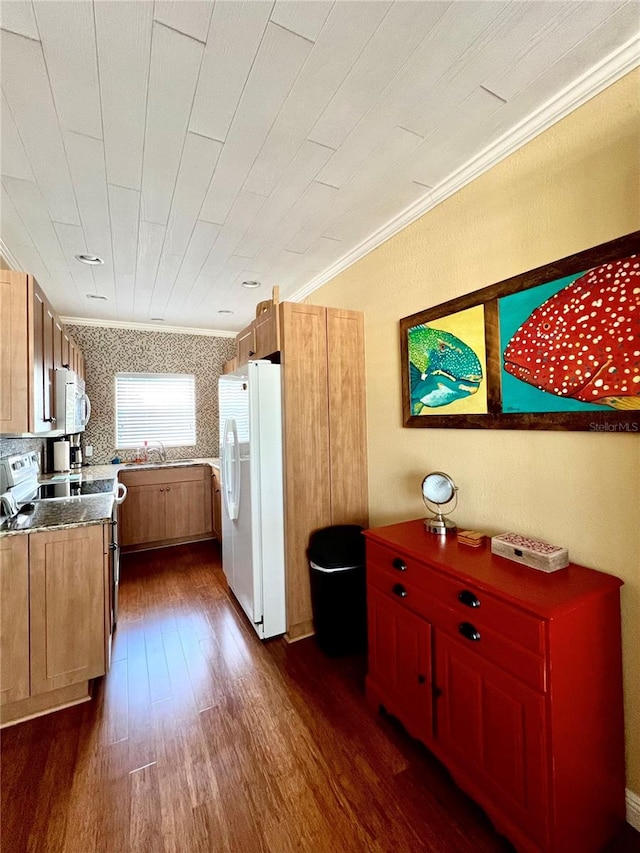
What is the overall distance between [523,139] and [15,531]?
2940mm

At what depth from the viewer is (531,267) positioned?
1.58 meters

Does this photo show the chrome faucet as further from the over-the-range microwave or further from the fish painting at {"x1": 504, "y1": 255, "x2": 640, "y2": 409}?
the fish painting at {"x1": 504, "y1": 255, "x2": 640, "y2": 409}

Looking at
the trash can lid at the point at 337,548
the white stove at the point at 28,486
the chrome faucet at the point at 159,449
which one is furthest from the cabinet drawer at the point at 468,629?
the chrome faucet at the point at 159,449

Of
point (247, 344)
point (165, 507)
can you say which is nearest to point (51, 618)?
point (247, 344)

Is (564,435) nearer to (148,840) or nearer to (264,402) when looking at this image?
(264,402)

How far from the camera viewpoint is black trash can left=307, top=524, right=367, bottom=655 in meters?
2.23

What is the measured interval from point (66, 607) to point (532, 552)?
222 cm

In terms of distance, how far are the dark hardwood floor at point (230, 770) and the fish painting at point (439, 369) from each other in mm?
1646

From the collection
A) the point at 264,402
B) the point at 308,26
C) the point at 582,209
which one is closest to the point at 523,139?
the point at 582,209

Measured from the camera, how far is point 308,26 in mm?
1155

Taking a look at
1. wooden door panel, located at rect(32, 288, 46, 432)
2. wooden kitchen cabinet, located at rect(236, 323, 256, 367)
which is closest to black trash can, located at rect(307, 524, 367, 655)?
wooden kitchen cabinet, located at rect(236, 323, 256, 367)

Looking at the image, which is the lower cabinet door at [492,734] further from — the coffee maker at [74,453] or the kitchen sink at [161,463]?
the coffee maker at [74,453]

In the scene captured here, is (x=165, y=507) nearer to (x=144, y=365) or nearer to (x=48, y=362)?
(x=144, y=365)

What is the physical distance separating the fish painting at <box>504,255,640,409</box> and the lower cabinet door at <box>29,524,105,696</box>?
2.32 metres
